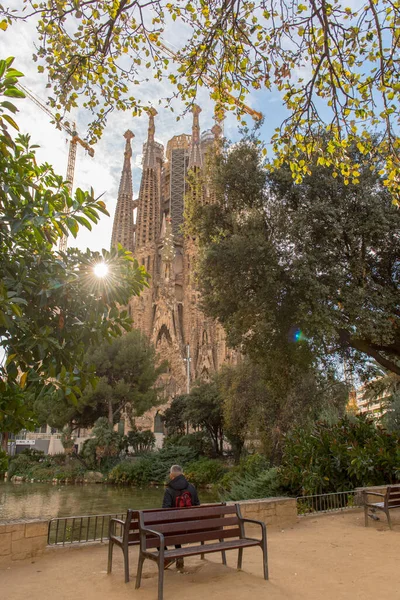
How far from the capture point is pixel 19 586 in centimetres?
402

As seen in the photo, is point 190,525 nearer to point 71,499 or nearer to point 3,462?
point 3,462

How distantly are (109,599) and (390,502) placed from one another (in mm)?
4884

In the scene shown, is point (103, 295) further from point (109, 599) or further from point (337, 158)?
point (337, 158)

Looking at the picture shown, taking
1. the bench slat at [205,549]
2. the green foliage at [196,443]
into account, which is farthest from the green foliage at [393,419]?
the green foliage at [196,443]

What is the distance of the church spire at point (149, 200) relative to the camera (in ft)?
191

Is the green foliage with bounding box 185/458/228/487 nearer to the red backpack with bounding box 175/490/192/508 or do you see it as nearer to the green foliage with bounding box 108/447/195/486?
the green foliage with bounding box 108/447/195/486

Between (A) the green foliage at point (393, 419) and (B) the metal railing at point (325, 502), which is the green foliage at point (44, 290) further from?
(A) the green foliage at point (393, 419)

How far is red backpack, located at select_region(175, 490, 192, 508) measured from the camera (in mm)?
4949

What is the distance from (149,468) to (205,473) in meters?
4.23

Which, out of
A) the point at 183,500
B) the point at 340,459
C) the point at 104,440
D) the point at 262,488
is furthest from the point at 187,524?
the point at 104,440

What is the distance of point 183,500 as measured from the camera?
4.97 metres

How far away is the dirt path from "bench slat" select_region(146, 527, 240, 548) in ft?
1.14

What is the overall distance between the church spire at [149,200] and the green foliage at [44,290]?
52837 millimetres

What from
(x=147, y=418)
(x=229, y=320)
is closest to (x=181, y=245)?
(x=147, y=418)
